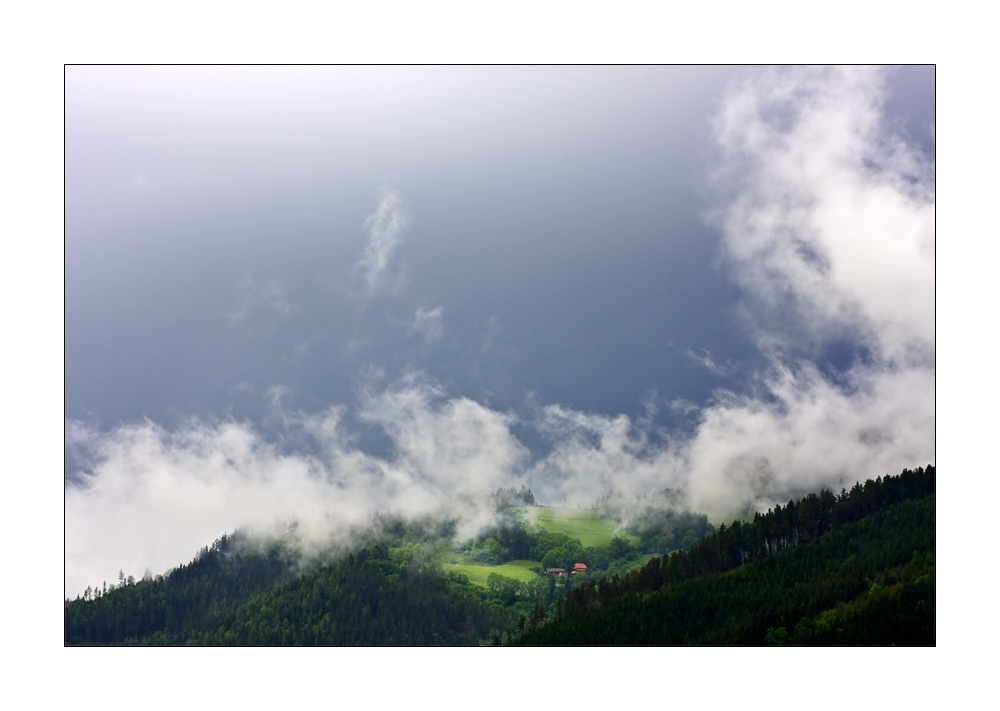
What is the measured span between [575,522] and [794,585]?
5.29 meters

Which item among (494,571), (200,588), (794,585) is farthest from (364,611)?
(794,585)

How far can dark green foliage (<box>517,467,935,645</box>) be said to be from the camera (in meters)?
16.0

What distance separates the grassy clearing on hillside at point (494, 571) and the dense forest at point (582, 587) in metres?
0.11

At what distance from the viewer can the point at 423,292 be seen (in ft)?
61.3

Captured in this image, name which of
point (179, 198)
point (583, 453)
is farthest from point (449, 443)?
point (179, 198)

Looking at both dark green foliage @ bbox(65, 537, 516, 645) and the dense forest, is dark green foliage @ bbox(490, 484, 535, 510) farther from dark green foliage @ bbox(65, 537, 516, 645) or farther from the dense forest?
dark green foliage @ bbox(65, 537, 516, 645)

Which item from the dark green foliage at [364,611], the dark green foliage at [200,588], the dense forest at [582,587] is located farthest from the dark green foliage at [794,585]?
the dark green foliage at [200,588]

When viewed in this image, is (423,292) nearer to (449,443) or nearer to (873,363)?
(449,443)

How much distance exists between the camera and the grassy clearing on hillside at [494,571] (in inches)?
721

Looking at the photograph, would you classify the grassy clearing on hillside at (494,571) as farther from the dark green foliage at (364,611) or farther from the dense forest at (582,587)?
the dark green foliage at (364,611)

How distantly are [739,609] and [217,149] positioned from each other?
16.9 m

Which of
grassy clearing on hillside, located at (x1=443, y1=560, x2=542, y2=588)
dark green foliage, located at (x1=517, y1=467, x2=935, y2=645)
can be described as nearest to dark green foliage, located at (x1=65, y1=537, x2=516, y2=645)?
grassy clearing on hillside, located at (x1=443, y1=560, x2=542, y2=588)

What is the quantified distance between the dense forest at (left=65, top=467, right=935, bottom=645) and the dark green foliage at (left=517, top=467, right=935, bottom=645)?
31mm

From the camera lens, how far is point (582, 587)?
Answer: 17891mm
